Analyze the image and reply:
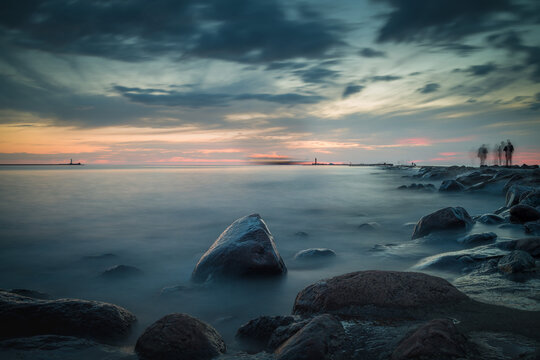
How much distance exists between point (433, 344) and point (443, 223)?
6067 mm

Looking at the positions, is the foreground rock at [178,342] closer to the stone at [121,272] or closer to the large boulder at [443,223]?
the stone at [121,272]

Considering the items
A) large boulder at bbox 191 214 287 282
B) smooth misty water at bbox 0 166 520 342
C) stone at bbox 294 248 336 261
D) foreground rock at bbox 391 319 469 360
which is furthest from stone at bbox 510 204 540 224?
foreground rock at bbox 391 319 469 360

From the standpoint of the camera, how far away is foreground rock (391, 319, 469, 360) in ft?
6.52

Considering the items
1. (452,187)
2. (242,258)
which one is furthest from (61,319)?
(452,187)

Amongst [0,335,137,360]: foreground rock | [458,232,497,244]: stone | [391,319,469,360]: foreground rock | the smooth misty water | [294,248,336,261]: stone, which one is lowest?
the smooth misty water

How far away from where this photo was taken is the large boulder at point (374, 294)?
3.04m

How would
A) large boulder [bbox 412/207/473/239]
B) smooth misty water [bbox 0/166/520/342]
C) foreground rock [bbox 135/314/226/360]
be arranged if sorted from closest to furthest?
1. foreground rock [bbox 135/314/226/360]
2. smooth misty water [bbox 0/166/520/342]
3. large boulder [bbox 412/207/473/239]

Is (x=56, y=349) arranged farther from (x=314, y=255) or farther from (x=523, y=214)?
(x=523, y=214)

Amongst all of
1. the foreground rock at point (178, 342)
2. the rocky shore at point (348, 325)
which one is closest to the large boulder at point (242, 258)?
the rocky shore at point (348, 325)

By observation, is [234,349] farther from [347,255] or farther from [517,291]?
[347,255]

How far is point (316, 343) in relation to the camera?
222 centimetres

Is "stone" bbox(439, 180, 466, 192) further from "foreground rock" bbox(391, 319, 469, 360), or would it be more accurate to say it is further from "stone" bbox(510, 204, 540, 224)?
"foreground rock" bbox(391, 319, 469, 360)

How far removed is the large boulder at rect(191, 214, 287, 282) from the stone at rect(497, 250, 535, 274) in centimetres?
314

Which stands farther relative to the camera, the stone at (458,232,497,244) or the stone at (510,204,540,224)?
the stone at (510,204,540,224)
